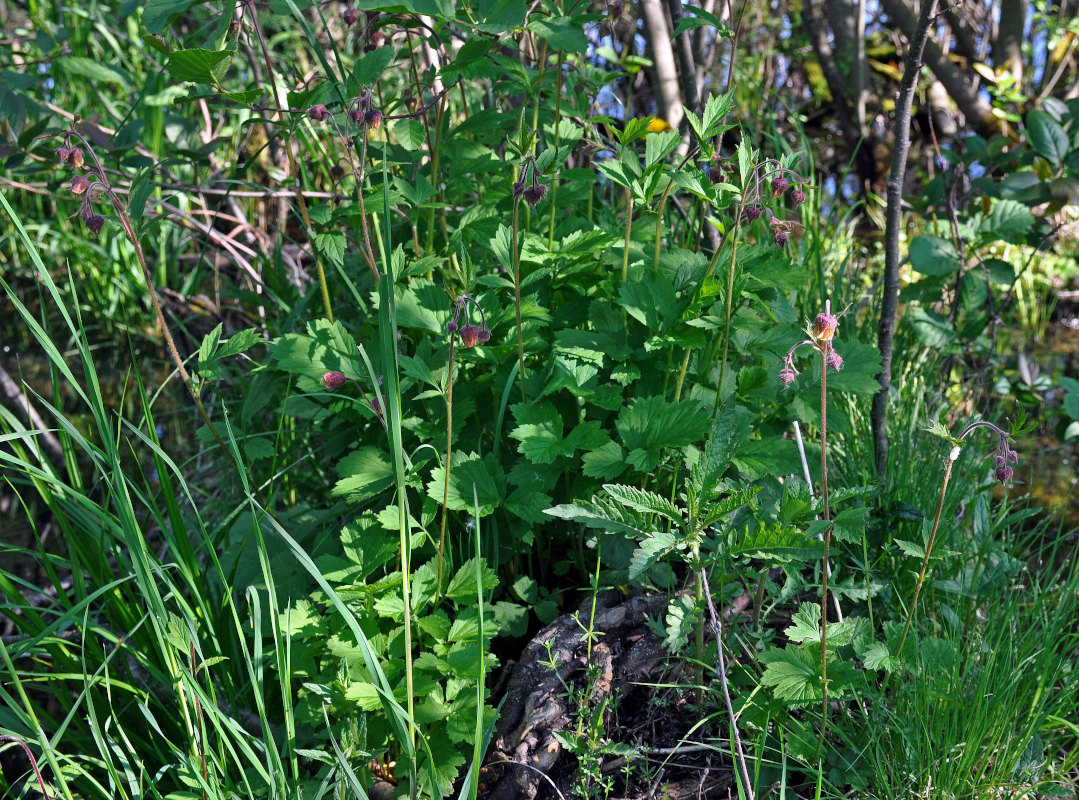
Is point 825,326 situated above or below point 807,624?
above

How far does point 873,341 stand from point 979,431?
392 mm

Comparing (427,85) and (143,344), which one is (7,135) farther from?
(427,85)

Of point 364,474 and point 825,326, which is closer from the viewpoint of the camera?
point 825,326

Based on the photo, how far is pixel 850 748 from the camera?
1.35 m

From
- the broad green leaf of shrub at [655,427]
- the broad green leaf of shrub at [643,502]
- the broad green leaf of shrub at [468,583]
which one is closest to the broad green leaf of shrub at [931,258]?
the broad green leaf of shrub at [655,427]

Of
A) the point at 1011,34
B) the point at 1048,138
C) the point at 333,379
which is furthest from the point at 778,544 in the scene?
the point at 1011,34

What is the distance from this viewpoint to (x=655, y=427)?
1.40m

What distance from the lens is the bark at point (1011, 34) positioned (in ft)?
13.0

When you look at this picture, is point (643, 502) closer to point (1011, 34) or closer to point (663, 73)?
point (663, 73)

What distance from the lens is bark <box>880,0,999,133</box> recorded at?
12.4 ft

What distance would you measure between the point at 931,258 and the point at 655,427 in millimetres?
1252

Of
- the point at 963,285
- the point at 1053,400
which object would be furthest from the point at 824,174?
the point at 963,285

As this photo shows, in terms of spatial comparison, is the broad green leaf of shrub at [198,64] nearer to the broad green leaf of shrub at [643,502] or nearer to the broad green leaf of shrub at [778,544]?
the broad green leaf of shrub at [643,502]

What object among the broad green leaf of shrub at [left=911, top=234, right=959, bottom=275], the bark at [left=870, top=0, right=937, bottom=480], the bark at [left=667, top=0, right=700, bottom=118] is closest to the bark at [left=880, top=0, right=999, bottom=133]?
the broad green leaf of shrub at [left=911, top=234, right=959, bottom=275]
